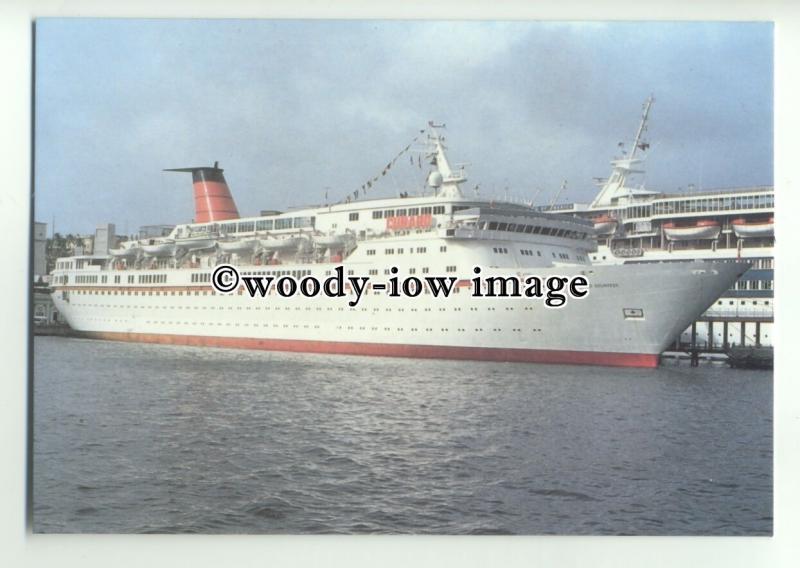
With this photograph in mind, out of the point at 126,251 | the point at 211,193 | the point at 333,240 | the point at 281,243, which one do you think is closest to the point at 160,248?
the point at 126,251

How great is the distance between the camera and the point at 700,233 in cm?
1087

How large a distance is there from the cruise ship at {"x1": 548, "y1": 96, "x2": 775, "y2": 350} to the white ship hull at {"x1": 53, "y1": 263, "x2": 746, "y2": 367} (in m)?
0.26

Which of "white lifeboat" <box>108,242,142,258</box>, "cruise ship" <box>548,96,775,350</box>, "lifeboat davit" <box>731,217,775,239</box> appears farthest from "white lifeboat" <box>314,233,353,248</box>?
"lifeboat davit" <box>731,217,775,239</box>

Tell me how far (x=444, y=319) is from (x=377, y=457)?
6.61 ft

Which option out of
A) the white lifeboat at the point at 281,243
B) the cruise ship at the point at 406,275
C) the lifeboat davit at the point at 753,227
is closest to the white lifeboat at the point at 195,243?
the cruise ship at the point at 406,275

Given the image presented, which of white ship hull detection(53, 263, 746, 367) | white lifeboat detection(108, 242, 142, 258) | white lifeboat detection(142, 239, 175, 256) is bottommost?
white ship hull detection(53, 263, 746, 367)

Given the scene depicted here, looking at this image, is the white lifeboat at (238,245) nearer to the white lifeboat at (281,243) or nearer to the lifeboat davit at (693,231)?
the white lifeboat at (281,243)

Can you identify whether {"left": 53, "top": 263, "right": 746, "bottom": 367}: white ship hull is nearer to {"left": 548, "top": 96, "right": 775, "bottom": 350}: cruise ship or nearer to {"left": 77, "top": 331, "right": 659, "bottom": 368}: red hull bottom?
{"left": 77, "top": 331, "right": 659, "bottom": 368}: red hull bottom

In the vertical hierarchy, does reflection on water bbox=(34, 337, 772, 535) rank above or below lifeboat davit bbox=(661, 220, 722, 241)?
below

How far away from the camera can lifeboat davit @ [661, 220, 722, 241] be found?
1035 centimetres

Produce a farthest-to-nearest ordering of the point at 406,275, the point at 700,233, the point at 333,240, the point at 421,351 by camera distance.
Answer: the point at 700,233 → the point at 421,351 → the point at 333,240 → the point at 406,275

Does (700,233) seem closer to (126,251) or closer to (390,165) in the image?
(390,165)

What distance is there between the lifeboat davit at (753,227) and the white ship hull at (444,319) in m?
0.34

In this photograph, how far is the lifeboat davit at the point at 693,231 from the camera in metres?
10.4
